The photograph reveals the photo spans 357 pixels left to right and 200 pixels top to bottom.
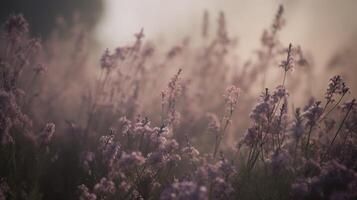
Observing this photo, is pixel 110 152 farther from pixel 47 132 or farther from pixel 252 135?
pixel 252 135

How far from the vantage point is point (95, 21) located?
1344cm

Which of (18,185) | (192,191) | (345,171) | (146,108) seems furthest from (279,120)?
(146,108)

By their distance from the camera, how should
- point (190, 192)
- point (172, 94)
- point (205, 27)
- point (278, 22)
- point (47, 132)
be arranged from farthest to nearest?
point (205, 27) → point (278, 22) → point (172, 94) → point (47, 132) → point (190, 192)

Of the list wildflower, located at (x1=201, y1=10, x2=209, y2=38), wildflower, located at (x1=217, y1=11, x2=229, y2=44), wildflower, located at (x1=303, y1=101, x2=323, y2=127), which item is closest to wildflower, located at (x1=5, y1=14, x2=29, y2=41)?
wildflower, located at (x1=303, y1=101, x2=323, y2=127)

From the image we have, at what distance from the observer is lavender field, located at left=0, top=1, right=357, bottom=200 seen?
11.8 feet

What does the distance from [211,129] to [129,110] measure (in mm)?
2450

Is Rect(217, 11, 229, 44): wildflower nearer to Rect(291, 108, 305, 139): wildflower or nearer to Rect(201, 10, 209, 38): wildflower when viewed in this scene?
Rect(201, 10, 209, 38): wildflower

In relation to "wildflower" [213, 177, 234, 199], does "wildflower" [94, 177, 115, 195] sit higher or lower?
higher

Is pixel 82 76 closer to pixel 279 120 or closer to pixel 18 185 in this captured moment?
pixel 18 185

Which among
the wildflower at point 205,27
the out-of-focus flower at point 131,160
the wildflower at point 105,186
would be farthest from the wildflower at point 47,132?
the wildflower at point 205,27

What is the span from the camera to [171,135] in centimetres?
598

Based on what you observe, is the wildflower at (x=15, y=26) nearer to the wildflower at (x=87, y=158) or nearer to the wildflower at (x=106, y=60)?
the wildflower at (x=106, y=60)

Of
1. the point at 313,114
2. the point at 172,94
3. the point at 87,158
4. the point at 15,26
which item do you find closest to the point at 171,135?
the point at 172,94

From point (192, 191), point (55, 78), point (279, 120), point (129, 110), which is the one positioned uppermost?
point (55, 78)
